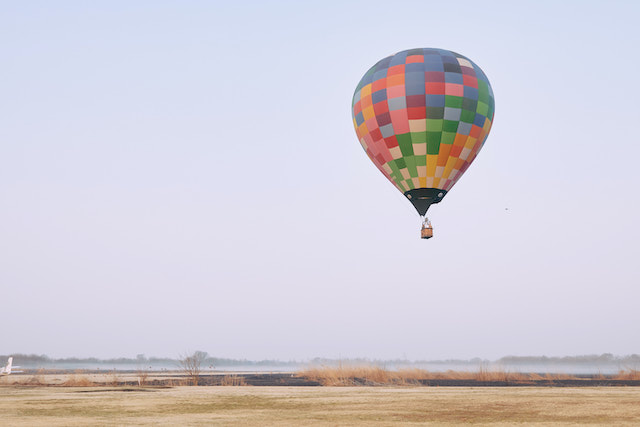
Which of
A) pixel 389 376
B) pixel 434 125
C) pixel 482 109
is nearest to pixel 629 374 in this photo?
pixel 389 376

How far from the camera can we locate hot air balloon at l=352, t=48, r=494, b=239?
3247 cm

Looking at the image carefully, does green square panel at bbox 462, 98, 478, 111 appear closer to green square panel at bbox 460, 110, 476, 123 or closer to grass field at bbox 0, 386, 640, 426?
green square panel at bbox 460, 110, 476, 123

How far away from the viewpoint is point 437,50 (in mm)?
34344

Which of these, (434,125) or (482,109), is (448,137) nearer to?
(434,125)

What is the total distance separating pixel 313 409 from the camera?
21.6m

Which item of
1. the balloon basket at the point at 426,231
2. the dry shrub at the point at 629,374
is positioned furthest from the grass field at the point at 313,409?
the dry shrub at the point at 629,374

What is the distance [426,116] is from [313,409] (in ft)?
52.7

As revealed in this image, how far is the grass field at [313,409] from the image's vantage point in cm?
1780

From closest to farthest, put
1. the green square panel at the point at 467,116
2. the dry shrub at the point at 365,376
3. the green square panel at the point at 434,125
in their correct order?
the green square panel at the point at 434,125 → the green square panel at the point at 467,116 → the dry shrub at the point at 365,376

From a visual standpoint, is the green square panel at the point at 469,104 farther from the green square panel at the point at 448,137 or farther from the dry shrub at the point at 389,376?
the dry shrub at the point at 389,376

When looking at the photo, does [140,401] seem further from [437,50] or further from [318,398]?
[437,50]

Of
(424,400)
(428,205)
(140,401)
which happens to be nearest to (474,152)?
(428,205)

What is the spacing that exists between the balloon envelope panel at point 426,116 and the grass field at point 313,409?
11.1 meters

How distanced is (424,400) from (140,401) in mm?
10442
